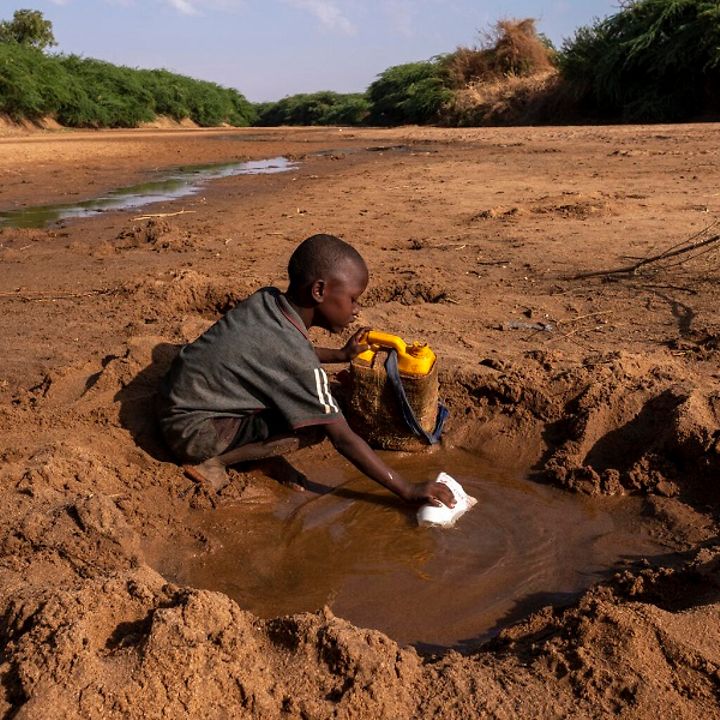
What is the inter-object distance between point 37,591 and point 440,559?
1.35 metres

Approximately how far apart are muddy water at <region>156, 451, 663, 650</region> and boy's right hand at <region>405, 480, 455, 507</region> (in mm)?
127

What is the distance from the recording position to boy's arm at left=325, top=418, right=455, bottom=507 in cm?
292

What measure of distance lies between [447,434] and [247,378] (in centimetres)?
110

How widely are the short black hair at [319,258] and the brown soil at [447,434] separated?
37.0 inches

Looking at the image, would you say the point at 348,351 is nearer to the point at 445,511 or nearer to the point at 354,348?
the point at 354,348

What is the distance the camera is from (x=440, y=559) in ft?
9.31

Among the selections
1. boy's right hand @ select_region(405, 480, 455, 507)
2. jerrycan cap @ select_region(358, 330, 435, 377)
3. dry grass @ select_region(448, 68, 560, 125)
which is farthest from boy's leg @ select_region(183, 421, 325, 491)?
dry grass @ select_region(448, 68, 560, 125)

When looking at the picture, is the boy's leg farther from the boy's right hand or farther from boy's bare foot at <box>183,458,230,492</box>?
the boy's right hand

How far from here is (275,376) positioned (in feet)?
9.77

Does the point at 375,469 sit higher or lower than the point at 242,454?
higher

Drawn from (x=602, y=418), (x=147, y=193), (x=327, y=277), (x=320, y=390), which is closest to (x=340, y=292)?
(x=327, y=277)

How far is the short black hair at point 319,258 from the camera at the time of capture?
9.67 ft

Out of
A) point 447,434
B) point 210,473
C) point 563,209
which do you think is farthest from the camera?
point 563,209

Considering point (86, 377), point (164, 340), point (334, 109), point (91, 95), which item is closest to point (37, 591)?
point (86, 377)
